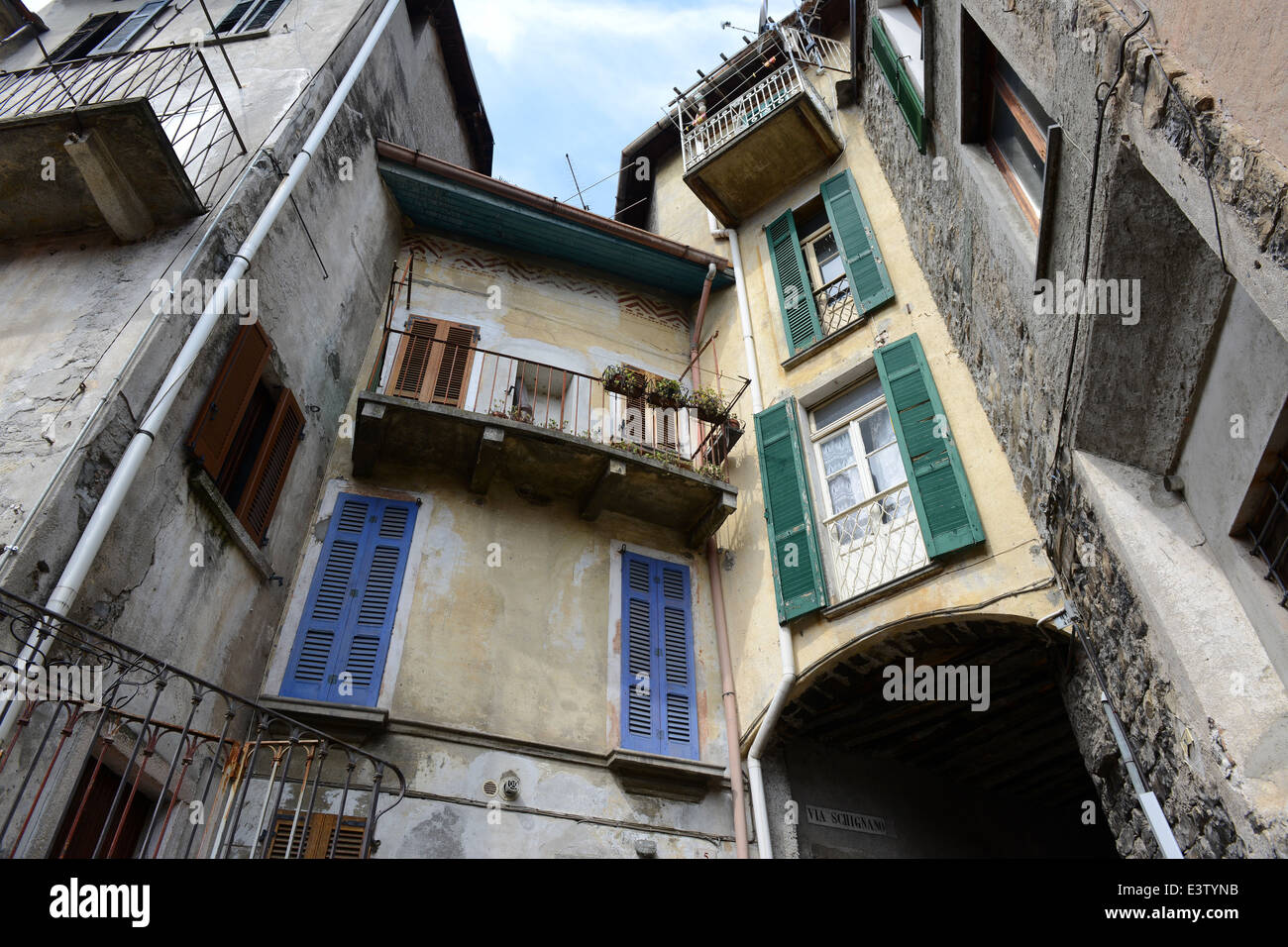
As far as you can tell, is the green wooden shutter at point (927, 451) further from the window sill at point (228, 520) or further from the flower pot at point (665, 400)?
the window sill at point (228, 520)

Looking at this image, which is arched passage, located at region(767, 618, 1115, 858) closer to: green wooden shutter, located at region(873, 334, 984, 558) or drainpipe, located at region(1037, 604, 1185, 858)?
drainpipe, located at region(1037, 604, 1185, 858)

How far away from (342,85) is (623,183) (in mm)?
7372

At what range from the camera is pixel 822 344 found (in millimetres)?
9523

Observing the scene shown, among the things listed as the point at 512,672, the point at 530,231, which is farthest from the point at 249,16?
the point at 512,672

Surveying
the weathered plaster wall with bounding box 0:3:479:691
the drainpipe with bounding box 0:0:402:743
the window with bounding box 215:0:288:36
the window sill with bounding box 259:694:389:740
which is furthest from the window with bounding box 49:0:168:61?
the window sill with bounding box 259:694:389:740

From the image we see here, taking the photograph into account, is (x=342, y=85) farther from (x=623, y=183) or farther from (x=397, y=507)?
(x=623, y=183)

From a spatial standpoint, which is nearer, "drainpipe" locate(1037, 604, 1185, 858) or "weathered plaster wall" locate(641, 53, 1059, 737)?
"drainpipe" locate(1037, 604, 1185, 858)

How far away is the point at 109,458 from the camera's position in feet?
17.9

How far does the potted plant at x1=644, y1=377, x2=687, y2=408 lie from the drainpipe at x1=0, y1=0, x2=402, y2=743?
4.26 metres

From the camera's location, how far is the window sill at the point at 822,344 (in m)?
9.26

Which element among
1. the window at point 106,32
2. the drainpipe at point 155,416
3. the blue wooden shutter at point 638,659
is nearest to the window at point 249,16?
the window at point 106,32

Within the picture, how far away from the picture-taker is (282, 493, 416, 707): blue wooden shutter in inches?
286

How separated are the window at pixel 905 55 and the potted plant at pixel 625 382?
12.6ft
